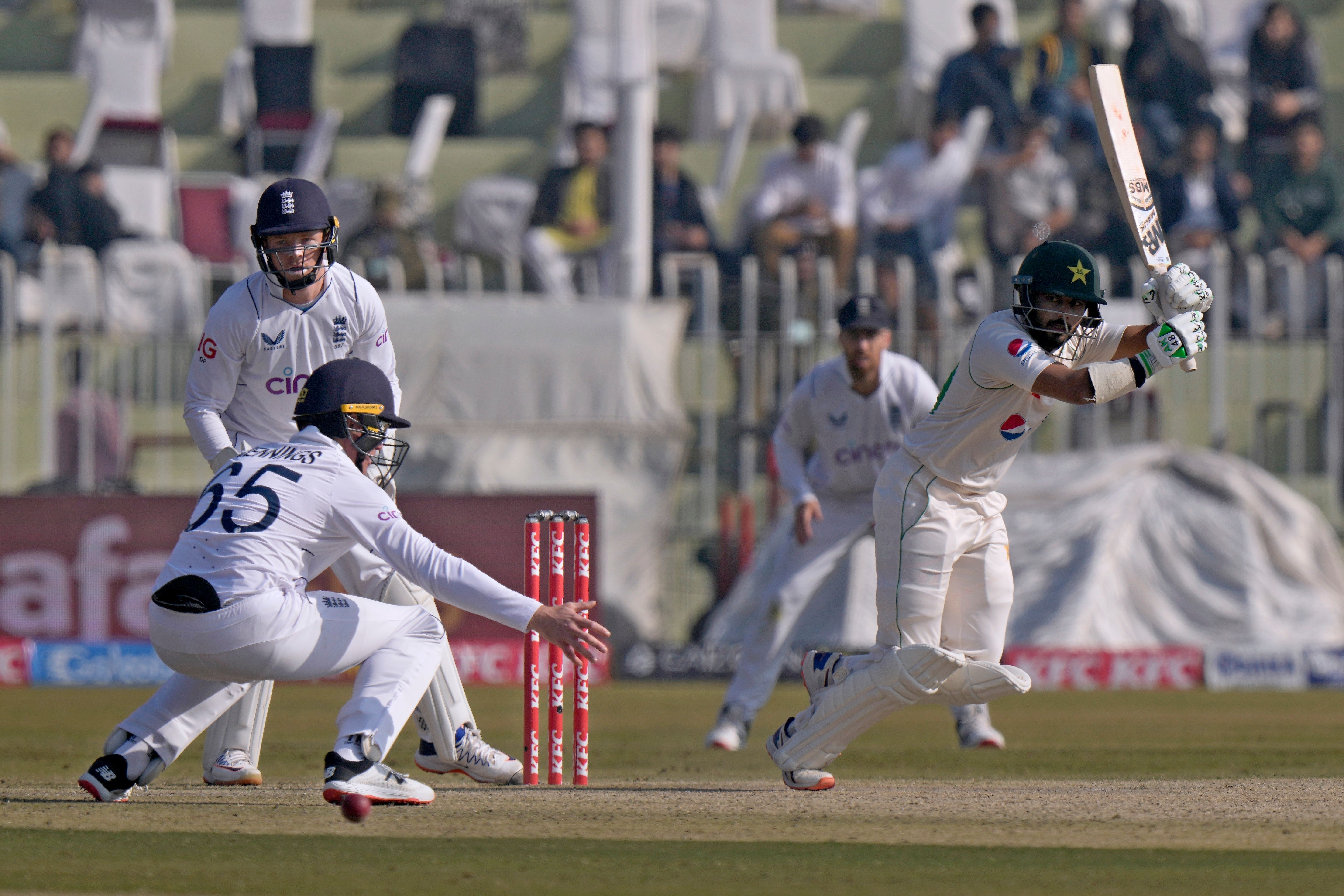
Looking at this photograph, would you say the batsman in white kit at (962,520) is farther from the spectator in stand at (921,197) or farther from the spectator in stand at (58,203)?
the spectator in stand at (58,203)

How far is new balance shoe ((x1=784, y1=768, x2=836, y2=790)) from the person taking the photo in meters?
6.14

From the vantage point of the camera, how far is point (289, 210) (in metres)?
6.26

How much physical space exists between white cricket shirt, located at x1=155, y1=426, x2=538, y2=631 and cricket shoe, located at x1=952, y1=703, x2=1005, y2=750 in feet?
11.5

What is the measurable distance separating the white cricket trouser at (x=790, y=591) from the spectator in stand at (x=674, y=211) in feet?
23.6

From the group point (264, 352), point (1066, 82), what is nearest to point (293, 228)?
point (264, 352)

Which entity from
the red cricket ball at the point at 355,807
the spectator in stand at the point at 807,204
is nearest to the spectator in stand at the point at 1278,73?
the spectator in stand at the point at 807,204

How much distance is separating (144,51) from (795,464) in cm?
1379

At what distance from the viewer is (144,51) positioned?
20.2 m

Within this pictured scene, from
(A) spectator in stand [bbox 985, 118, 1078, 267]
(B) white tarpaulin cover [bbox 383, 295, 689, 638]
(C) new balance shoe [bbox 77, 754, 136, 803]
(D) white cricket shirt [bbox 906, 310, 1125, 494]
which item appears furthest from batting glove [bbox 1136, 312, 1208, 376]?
(A) spectator in stand [bbox 985, 118, 1078, 267]

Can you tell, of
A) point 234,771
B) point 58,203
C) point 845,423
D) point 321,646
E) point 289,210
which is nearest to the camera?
point 321,646

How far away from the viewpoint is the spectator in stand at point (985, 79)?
17.5 metres

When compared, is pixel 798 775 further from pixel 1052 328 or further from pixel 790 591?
pixel 790 591

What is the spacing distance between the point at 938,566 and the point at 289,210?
2408mm

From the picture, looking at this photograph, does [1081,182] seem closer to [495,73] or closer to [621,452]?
[621,452]
